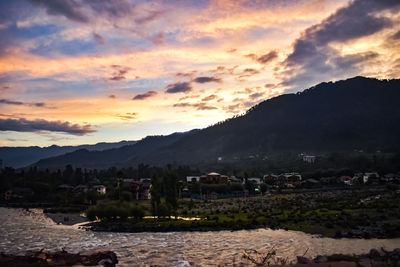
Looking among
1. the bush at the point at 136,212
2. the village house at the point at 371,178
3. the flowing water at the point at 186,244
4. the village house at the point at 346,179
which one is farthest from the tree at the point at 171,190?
the village house at the point at 371,178

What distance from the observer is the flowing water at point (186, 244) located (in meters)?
33.5

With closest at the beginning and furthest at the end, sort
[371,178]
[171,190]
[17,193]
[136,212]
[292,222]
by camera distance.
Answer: [292,222] → [136,212] → [171,190] → [17,193] → [371,178]

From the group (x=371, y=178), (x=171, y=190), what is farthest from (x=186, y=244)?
(x=371, y=178)

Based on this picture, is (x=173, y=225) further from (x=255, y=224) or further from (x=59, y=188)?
(x=59, y=188)

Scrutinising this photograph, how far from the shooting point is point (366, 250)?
33656mm

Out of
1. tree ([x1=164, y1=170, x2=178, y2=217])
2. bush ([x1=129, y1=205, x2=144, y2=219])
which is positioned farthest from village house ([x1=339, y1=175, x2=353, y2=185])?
bush ([x1=129, y1=205, x2=144, y2=219])

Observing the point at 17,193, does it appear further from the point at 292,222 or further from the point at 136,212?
the point at 292,222

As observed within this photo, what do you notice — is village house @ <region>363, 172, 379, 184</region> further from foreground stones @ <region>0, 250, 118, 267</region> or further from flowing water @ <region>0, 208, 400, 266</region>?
foreground stones @ <region>0, 250, 118, 267</region>

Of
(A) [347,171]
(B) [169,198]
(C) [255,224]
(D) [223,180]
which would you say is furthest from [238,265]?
(A) [347,171]

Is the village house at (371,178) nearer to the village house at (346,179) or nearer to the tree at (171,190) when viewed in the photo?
the village house at (346,179)

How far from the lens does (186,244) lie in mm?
40594

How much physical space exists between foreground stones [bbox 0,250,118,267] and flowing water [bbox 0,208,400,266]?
2262 millimetres

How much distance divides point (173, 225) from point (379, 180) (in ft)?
352

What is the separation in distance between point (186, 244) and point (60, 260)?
14.6m
